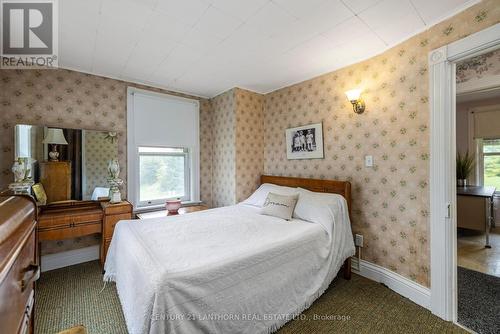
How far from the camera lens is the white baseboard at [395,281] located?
6.23ft

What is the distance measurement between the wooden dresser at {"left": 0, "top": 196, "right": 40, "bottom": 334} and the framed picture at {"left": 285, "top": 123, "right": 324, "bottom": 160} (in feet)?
8.76

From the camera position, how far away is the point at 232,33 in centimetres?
196

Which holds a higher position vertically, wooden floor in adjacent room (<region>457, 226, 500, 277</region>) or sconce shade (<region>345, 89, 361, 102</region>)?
sconce shade (<region>345, 89, 361, 102</region>)

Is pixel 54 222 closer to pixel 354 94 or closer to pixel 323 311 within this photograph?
pixel 323 311

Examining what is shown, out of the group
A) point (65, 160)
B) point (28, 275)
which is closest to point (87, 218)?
point (65, 160)

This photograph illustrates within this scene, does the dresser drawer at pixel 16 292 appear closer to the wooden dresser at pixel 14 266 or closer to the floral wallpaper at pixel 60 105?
the wooden dresser at pixel 14 266

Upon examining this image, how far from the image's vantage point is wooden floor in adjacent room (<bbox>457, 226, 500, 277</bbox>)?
101 inches

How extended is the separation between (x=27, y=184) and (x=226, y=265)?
2.28 m

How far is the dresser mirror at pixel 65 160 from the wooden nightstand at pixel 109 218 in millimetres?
447

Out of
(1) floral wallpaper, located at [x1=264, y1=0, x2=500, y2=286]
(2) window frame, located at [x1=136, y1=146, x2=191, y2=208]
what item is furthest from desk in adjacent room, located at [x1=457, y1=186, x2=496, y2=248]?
(2) window frame, located at [x1=136, y1=146, x2=191, y2=208]

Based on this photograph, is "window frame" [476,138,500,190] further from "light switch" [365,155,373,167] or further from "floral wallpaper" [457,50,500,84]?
"light switch" [365,155,373,167]

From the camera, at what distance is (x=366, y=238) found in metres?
2.37

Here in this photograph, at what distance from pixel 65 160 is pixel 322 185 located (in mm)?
3130

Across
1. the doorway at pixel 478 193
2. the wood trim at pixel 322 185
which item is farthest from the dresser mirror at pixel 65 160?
the doorway at pixel 478 193
